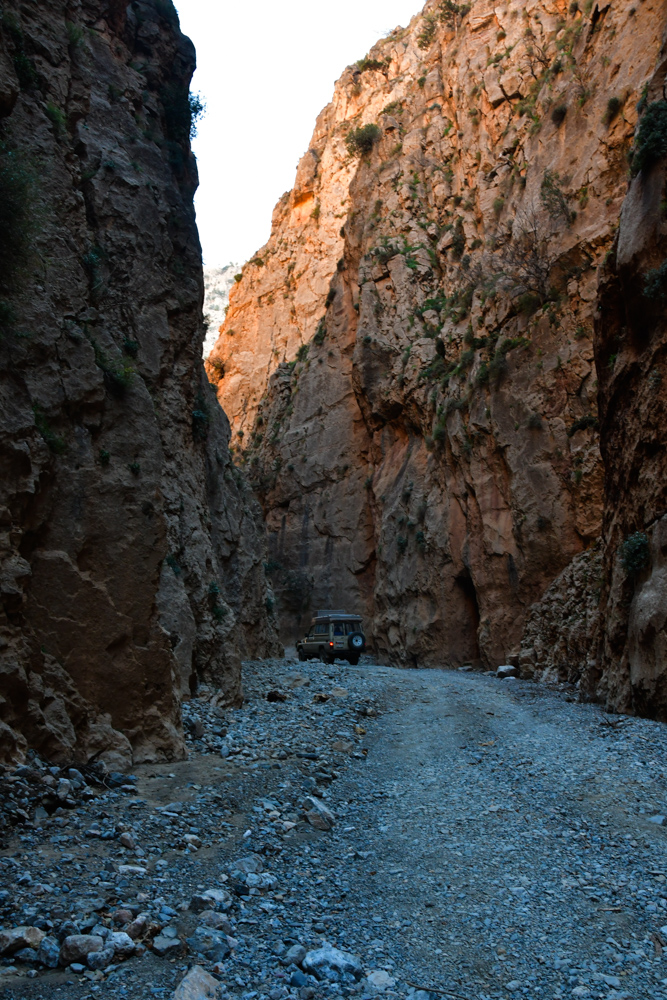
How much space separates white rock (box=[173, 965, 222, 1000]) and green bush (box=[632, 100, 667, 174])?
13.6 m

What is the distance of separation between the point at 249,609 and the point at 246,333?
122 feet

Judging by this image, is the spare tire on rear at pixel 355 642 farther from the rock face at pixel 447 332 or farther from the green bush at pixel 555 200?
the green bush at pixel 555 200

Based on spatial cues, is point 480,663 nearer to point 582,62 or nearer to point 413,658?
point 413,658

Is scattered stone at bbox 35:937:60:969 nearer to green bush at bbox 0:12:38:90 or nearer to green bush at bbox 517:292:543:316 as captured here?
green bush at bbox 0:12:38:90

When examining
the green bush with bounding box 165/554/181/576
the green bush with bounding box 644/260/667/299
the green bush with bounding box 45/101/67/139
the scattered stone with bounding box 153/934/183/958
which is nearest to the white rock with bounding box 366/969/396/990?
the scattered stone with bounding box 153/934/183/958

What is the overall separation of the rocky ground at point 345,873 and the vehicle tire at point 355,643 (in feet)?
49.7

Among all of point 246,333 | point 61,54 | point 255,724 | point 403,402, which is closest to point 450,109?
point 403,402

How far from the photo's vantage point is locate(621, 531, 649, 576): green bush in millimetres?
11680

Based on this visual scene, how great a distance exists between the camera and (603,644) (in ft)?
44.3

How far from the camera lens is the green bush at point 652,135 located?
1191 centimetres

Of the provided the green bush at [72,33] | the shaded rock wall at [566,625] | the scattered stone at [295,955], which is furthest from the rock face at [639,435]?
the green bush at [72,33]

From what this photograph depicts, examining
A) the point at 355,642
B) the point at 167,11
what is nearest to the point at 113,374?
the point at 167,11

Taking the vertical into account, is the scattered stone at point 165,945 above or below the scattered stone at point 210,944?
above

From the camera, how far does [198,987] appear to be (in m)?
4.27
